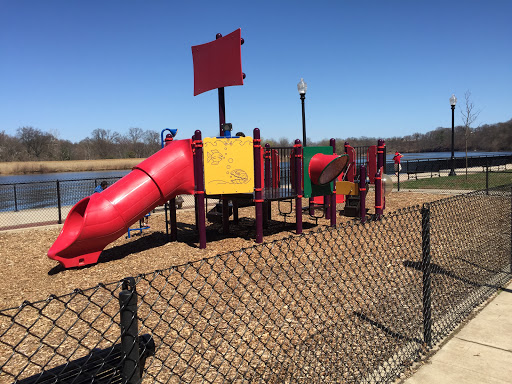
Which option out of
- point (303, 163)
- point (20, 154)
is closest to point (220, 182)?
point (303, 163)

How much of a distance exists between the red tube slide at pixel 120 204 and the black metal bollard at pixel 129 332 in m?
5.30

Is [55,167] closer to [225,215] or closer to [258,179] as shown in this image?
[225,215]

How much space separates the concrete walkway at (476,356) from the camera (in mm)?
2945

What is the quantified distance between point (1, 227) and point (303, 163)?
8.71 metres

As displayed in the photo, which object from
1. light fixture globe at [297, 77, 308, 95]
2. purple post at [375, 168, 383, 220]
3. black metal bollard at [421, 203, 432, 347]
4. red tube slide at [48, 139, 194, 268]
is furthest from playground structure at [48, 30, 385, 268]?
light fixture globe at [297, 77, 308, 95]

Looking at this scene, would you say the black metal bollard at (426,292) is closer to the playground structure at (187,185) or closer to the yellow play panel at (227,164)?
the playground structure at (187,185)

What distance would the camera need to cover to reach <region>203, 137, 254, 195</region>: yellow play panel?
751cm

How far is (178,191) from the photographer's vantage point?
757 cm

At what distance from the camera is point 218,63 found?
832 cm

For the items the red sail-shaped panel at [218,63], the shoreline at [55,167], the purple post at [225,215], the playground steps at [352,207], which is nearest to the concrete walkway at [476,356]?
the purple post at [225,215]

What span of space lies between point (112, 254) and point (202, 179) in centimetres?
238

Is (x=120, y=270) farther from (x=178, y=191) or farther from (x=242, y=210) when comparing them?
(x=242, y=210)

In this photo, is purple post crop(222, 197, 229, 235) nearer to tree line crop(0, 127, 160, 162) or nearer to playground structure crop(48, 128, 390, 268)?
playground structure crop(48, 128, 390, 268)

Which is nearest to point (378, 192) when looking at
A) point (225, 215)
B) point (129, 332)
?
point (225, 215)
